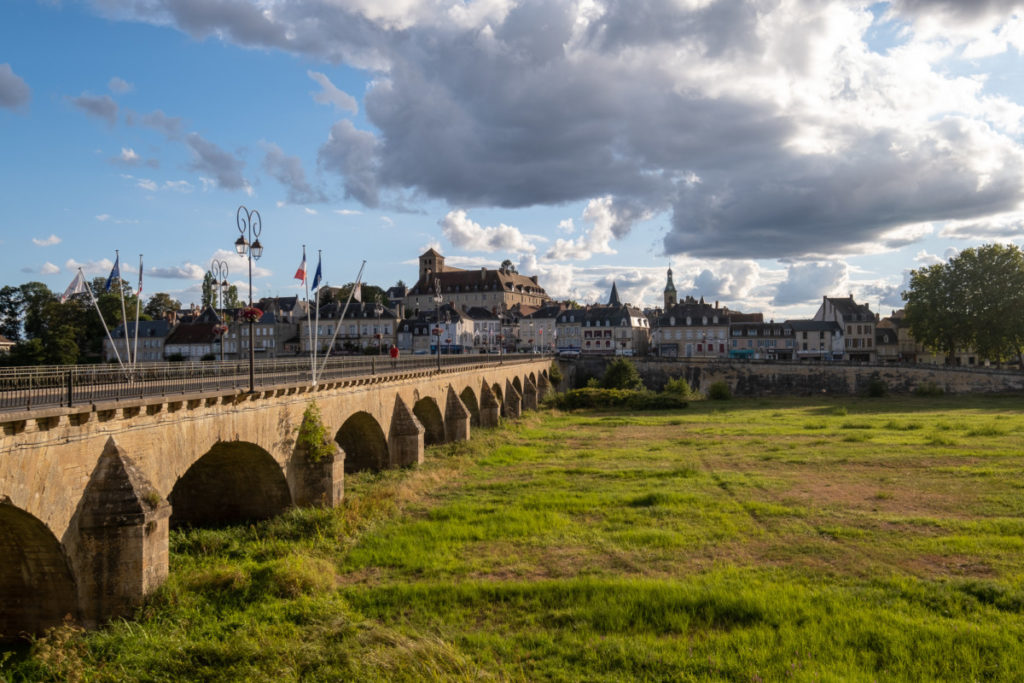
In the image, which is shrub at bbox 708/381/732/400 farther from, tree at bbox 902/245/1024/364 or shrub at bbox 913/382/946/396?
tree at bbox 902/245/1024/364

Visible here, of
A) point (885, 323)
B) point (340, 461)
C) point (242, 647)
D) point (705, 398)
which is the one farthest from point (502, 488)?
point (885, 323)

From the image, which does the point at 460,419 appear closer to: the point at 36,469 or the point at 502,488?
the point at 502,488

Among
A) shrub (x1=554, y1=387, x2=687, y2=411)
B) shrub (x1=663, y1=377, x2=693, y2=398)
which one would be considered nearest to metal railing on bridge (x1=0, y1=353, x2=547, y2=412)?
shrub (x1=554, y1=387, x2=687, y2=411)

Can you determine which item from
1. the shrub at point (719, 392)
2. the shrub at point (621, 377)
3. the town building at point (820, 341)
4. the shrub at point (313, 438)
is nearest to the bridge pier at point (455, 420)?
the shrub at point (313, 438)

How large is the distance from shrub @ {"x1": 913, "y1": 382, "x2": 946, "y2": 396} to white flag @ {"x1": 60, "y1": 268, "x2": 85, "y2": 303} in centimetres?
6787

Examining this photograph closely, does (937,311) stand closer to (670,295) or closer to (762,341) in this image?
(762,341)

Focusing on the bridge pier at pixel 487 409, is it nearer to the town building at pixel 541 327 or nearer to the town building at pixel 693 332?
the town building at pixel 693 332

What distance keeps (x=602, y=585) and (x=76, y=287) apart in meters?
17.0

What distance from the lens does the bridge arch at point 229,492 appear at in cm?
1894

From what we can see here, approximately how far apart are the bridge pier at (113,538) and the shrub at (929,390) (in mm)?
69373

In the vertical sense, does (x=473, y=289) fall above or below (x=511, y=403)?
above

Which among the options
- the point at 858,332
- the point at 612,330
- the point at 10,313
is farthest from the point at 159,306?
the point at 858,332

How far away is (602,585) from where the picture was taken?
1393 cm

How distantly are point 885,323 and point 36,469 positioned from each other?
384 feet
